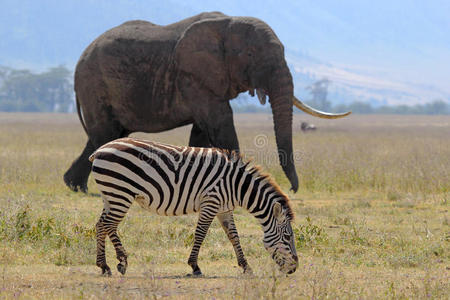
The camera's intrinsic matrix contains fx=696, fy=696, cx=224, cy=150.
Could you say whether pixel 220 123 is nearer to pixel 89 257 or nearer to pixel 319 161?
pixel 89 257

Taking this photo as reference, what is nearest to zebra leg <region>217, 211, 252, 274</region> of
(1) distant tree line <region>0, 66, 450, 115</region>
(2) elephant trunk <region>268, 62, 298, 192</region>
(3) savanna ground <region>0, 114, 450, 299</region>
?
(3) savanna ground <region>0, 114, 450, 299</region>

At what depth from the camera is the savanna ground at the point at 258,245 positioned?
6551 millimetres

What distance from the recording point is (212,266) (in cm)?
823

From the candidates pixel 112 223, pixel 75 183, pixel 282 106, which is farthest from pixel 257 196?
pixel 75 183

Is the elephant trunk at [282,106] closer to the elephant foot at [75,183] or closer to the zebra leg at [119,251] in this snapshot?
the elephant foot at [75,183]

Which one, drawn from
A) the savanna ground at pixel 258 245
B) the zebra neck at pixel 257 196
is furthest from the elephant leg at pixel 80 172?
the zebra neck at pixel 257 196

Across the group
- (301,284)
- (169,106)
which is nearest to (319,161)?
(169,106)

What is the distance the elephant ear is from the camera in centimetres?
1258

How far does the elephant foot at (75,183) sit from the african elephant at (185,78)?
356mm

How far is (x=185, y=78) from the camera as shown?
12844 mm

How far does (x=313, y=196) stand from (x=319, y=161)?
3.47 m

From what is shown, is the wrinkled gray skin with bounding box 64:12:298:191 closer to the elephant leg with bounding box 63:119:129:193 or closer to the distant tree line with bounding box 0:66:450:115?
the elephant leg with bounding box 63:119:129:193

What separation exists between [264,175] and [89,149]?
7505 mm

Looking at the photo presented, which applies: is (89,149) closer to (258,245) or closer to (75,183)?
(75,183)
